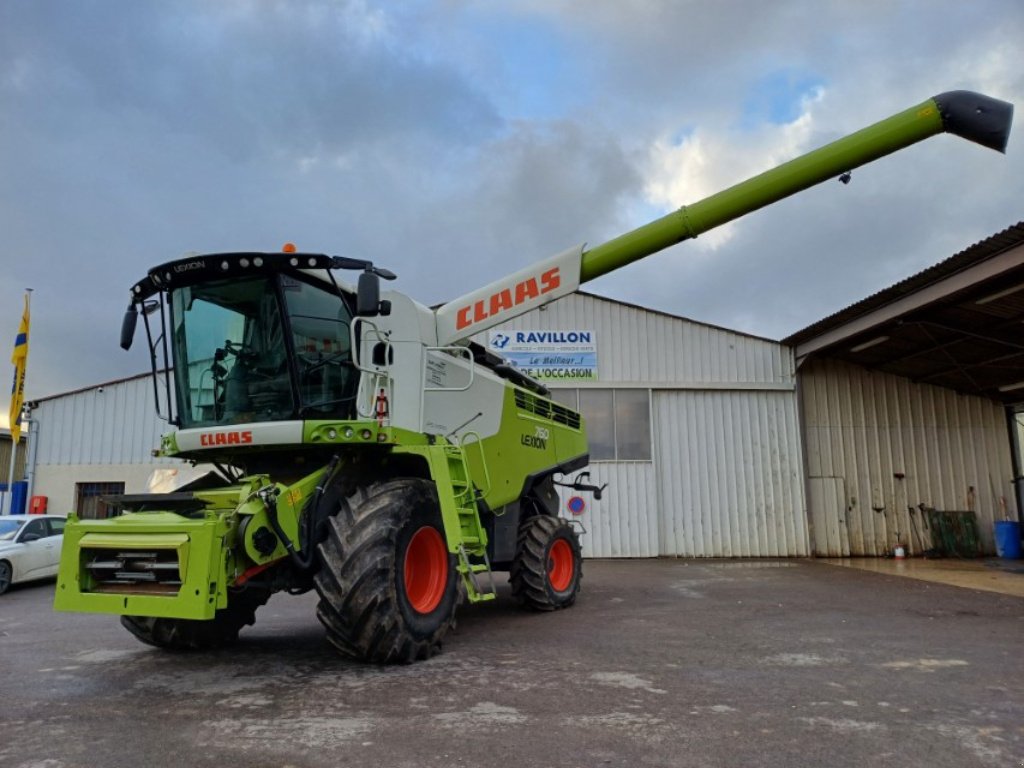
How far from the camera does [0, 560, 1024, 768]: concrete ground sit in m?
3.78

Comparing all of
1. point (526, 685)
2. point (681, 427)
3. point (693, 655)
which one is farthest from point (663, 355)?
point (526, 685)

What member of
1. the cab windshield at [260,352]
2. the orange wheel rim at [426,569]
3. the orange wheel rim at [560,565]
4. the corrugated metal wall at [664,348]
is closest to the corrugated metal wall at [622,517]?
the corrugated metal wall at [664,348]

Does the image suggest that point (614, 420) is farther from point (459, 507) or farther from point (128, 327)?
point (128, 327)

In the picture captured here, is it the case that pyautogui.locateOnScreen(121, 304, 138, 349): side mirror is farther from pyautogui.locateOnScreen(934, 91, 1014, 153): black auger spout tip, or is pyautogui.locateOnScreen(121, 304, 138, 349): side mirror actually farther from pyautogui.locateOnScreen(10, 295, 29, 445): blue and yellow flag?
pyautogui.locateOnScreen(10, 295, 29, 445): blue and yellow flag

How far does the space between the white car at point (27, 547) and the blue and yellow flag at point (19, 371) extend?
4479 millimetres

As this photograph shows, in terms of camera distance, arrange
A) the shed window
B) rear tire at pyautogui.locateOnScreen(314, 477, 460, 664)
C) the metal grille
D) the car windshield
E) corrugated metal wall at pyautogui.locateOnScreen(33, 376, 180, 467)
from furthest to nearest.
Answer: corrugated metal wall at pyautogui.locateOnScreen(33, 376, 180, 467)
the metal grille
the shed window
the car windshield
rear tire at pyautogui.locateOnScreen(314, 477, 460, 664)

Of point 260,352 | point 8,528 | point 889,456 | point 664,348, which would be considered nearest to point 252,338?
point 260,352

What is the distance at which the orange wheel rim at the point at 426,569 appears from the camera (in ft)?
19.2

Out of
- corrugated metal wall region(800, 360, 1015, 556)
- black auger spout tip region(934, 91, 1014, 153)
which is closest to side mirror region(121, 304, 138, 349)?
black auger spout tip region(934, 91, 1014, 153)

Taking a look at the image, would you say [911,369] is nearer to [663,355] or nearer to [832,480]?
[832,480]

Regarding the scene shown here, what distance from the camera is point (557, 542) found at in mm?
9383

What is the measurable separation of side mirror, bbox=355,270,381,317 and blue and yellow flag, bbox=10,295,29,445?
14846 mm

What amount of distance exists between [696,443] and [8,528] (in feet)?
45.9

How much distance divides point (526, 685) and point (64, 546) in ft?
11.2
